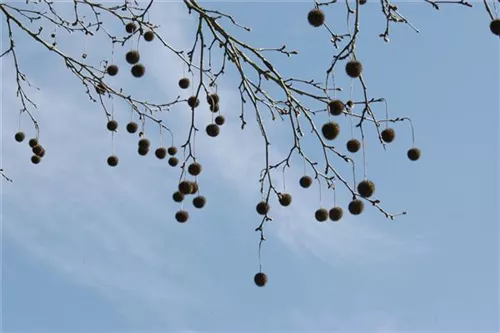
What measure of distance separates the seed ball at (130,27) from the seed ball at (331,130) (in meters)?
1.44

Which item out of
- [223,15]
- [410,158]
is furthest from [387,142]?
[223,15]

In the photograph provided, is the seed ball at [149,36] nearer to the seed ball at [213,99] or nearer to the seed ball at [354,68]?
the seed ball at [213,99]

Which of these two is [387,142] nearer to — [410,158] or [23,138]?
[410,158]

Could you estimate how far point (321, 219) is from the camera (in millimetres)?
3572

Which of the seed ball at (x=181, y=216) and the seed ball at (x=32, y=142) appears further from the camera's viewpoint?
the seed ball at (x=32, y=142)

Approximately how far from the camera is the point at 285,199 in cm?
Answer: 371

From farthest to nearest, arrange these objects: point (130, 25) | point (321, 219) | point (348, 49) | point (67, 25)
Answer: point (67, 25) → point (130, 25) → point (321, 219) → point (348, 49)

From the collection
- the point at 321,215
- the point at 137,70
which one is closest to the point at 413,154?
the point at 321,215

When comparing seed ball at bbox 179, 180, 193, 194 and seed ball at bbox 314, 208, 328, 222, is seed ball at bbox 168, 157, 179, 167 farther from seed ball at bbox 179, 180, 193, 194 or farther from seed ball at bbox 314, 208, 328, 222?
seed ball at bbox 314, 208, 328, 222

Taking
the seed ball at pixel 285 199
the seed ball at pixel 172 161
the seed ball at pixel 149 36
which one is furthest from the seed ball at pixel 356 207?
the seed ball at pixel 149 36

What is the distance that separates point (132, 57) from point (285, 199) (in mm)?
1139

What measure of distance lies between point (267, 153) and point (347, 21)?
792 mm

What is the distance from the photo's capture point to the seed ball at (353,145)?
3396 mm

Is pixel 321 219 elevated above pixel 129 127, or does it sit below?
below
